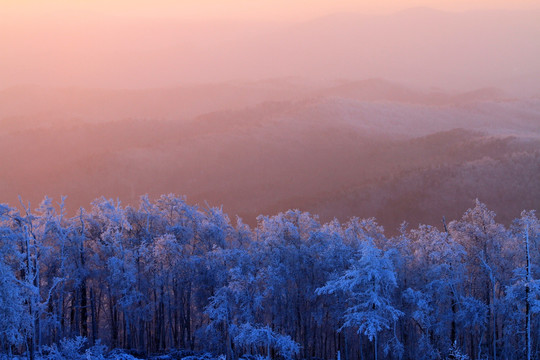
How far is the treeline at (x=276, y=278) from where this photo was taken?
2744 cm

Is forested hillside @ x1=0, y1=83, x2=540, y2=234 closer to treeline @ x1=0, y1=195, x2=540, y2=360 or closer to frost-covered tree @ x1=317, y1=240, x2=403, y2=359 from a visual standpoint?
treeline @ x1=0, y1=195, x2=540, y2=360

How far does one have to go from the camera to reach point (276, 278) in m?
29.5

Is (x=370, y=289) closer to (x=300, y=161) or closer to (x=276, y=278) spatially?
(x=276, y=278)

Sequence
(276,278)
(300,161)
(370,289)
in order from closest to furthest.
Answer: (370,289), (276,278), (300,161)

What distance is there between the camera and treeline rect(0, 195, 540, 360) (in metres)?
27.4

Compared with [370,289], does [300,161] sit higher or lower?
higher

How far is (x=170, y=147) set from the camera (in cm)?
16000

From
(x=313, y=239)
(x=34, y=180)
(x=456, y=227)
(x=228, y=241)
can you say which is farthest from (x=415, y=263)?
(x=34, y=180)

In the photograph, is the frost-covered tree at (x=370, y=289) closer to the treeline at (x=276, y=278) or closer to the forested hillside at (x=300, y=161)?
the treeline at (x=276, y=278)

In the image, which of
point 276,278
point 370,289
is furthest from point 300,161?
point 370,289

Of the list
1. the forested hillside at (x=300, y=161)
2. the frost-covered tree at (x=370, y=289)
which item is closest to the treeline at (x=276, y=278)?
the frost-covered tree at (x=370, y=289)

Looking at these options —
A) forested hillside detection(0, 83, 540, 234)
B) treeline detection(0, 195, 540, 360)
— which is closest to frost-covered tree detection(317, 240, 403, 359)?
treeline detection(0, 195, 540, 360)

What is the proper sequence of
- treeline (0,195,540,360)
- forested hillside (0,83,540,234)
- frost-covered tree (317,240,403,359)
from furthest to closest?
forested hillside (0,83,540,234) < treeline (0,195,540,360) < frost-covered tree (317,240,403,359)

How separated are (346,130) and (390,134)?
12.9 metres
